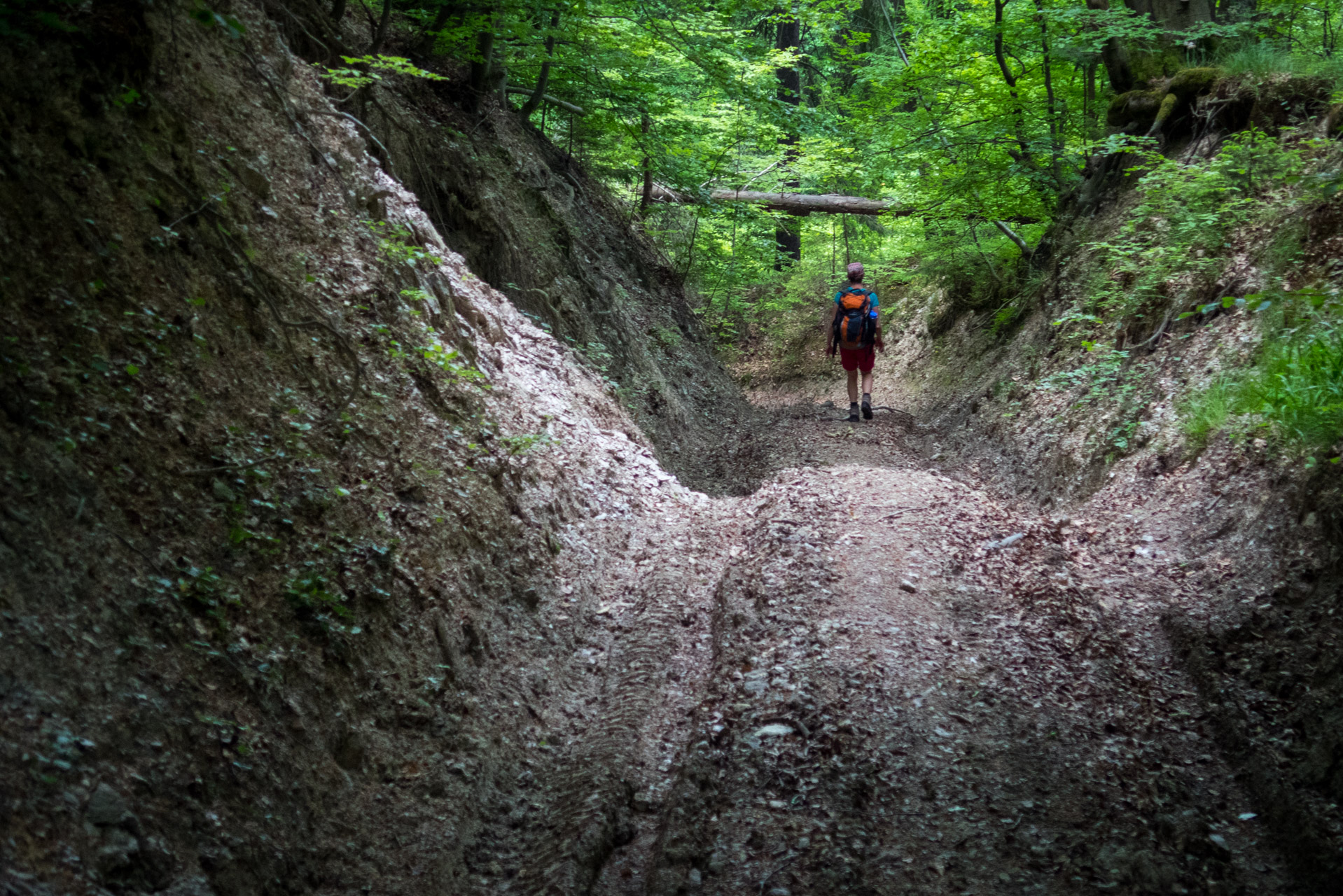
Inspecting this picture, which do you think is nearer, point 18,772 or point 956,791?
point 18,772

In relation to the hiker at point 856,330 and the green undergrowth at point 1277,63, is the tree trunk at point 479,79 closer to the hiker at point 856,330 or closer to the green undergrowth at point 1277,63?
the hiker at point 856,330

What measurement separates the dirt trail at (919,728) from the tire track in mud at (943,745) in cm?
1

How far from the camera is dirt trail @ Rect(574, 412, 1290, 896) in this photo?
11.7 feet

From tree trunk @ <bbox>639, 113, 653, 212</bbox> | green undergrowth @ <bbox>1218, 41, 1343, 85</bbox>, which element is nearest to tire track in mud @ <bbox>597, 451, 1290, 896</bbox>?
green undergrowth @ <bbox>1218, 41, 1343, 85</bbox>

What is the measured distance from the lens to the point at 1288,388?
17.8 feet

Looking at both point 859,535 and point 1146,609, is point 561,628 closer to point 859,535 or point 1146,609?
point 859,535

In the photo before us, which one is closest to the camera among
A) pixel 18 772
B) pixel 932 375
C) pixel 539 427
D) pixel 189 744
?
pixel 18 772

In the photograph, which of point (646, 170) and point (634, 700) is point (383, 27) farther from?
point (634, 700)

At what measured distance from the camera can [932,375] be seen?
15.9 m

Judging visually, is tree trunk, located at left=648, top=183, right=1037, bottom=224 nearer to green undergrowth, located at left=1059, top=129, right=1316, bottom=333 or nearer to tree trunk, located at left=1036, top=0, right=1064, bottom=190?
tree trunk, located at left=1036, top=0, right=1064, bottom=190

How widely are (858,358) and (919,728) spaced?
8.36 metres

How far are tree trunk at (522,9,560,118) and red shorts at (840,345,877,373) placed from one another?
5.99 metres

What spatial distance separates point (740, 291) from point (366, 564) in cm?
1706

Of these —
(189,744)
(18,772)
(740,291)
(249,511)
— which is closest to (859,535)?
(249,511)
